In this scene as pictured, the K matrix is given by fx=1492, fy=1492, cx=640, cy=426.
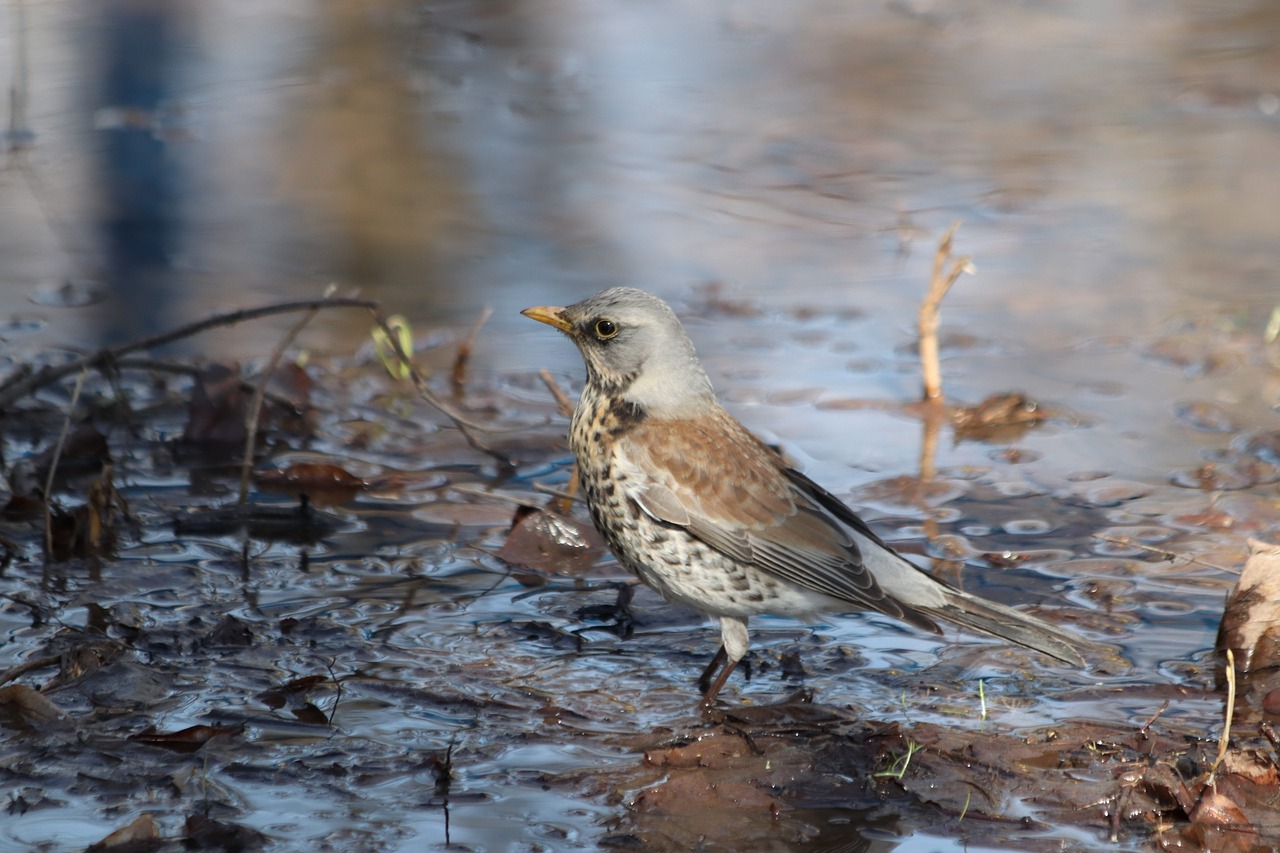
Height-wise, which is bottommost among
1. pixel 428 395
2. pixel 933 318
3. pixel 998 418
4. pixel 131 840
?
pixel 131 840

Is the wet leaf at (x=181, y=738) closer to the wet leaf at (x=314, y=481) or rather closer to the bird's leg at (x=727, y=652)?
the bird's leg at (x=727, y=652)

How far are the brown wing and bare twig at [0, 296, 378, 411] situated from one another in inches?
56.4

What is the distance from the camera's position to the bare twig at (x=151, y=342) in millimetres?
5766

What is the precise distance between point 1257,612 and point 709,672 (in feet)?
5.94

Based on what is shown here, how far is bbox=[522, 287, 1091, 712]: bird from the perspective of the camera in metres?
4.88

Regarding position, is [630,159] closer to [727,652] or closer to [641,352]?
[641,352]

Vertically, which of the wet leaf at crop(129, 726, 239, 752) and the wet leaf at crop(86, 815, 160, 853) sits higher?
the wet leaf at crop(86, 815, 160, 853)

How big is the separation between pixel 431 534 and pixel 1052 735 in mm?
2560

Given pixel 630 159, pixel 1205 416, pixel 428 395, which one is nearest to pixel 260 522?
pixel 428 395

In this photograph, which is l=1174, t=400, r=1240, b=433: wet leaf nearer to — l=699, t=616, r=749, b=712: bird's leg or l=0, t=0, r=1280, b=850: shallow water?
l=0, t=0, r=1280, b=850: shallow water

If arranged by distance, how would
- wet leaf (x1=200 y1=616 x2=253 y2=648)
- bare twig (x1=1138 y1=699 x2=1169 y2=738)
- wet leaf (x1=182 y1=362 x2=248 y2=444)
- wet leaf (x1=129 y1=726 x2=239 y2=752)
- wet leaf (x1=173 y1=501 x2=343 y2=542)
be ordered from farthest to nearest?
wet leaf (x1=182 y1=362 x2=248 y2=444), wet leaf (x1=173 y1=501 x2=343 y2=542), wet leaf (x1=200 y1=616 x2=253 y2=648), bare twig (x1=1138 y1=699 x2=1169 y2=738), wet leaf (x1=129 y1=726 x2=239 y2=752)

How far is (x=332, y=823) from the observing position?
3.91m

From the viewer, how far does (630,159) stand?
1220 centimetres

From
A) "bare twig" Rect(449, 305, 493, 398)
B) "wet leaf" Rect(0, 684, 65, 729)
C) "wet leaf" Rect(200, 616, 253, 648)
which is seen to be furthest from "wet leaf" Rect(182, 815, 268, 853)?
"bare twig" Rect(449, 305, 493, 398)
